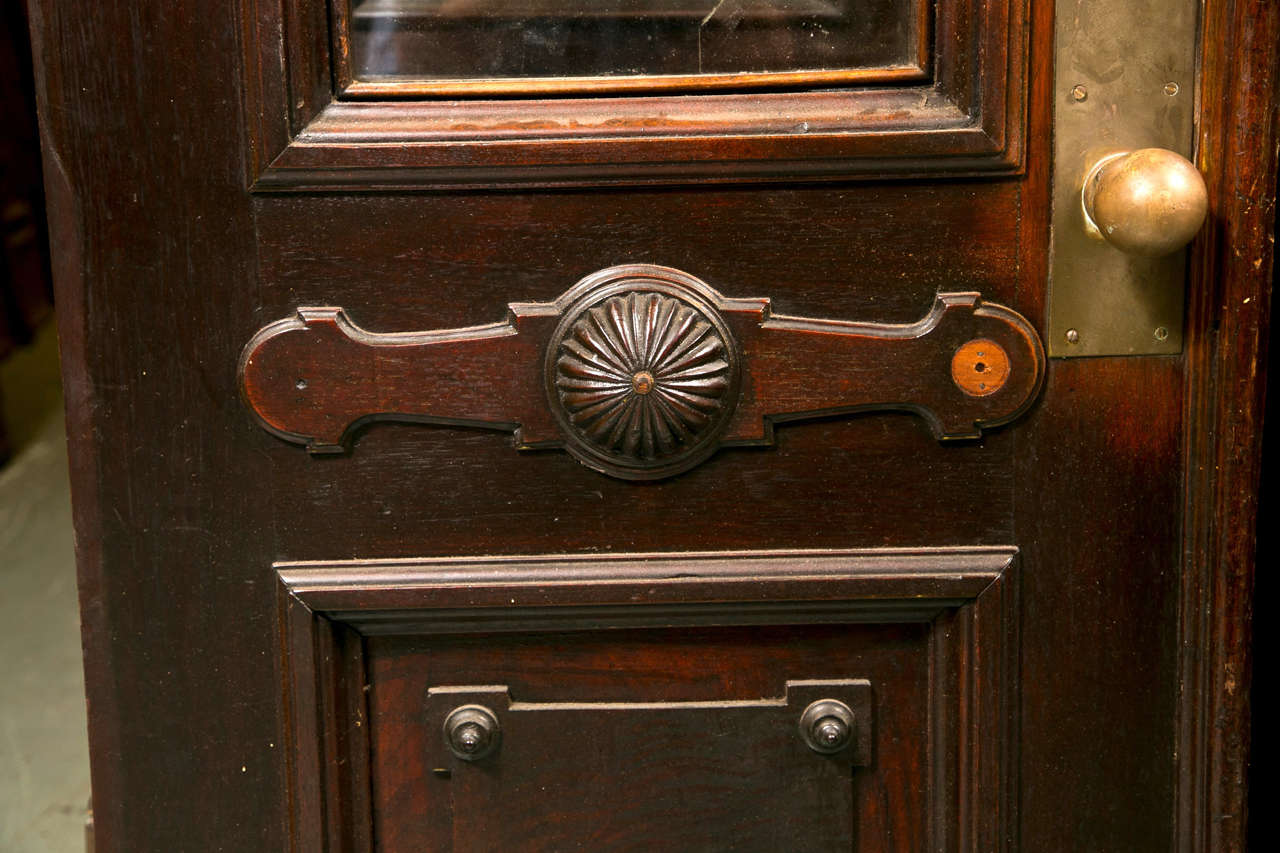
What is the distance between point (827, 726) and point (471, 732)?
213 millimetres

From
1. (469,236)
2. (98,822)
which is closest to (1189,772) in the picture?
(469,236)

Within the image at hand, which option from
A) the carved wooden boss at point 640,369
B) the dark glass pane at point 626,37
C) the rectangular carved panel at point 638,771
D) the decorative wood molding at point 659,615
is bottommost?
the rectangular carved panel at point 638,771

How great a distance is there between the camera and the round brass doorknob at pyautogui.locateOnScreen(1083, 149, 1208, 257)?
0.62 m

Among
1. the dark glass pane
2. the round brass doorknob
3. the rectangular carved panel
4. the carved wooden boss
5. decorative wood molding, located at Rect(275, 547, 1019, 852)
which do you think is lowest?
the rectangular carved panel

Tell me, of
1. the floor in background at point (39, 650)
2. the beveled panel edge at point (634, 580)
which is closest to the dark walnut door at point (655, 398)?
the beveled panel edge at point (634, 580)

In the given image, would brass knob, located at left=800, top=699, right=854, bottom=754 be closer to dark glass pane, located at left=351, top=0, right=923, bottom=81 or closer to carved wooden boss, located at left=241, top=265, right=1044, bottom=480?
carved wooden boss, located at left=241, top=265, right=1044, bottom=480

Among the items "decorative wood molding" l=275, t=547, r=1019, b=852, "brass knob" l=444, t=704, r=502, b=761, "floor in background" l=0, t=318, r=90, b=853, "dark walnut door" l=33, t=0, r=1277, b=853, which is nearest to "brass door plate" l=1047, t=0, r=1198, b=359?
"dark walnut door" l=33, t=0, r=1277, b=853

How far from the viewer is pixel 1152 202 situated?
0.62 metres

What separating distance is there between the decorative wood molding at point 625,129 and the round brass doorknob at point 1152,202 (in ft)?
0.21

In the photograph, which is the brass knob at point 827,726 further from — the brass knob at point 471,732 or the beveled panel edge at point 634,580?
the brass knob at point 471,732

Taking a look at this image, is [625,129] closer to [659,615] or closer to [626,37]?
[626,37]

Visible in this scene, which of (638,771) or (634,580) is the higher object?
(634,580)

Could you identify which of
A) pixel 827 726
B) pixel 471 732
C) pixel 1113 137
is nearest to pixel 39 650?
pixel 471 732

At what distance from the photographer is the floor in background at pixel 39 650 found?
147cm
